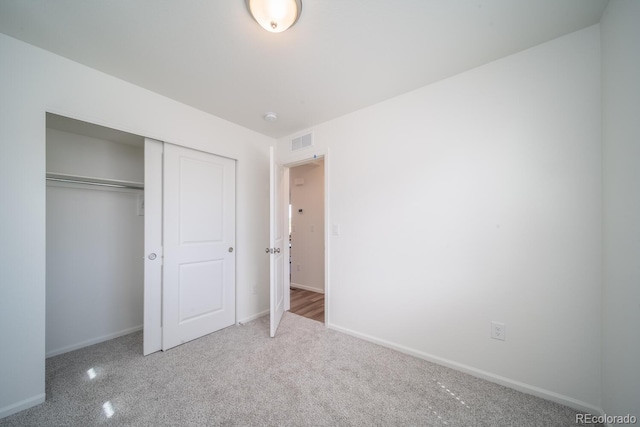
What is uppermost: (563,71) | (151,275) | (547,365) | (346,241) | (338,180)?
(563,71)

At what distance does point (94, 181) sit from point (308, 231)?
3.04 m

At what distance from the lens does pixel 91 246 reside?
7.74ft

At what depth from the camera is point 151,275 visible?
219cm

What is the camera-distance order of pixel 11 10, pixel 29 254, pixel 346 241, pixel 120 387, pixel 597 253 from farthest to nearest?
pixel 346 241
pixel 120 387
pixel 29 254
pixel 597 253
pixel 11 10

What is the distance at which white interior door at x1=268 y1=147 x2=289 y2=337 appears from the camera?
8.14 feet

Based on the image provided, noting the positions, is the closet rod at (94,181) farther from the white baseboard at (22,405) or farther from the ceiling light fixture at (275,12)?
the ceiling light fixture at (275,12)

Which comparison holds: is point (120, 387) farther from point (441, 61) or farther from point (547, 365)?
point (441, 61)

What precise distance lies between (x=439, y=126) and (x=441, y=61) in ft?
1.61

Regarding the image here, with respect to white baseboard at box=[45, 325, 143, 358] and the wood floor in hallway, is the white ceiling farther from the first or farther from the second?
the wood floor in hallway

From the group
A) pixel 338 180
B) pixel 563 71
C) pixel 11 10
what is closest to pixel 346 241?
pixel 338 180

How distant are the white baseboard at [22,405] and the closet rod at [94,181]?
1.72 meters

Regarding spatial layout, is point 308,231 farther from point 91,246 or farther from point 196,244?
point 91,246

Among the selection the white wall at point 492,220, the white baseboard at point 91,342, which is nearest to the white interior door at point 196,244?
the white baseboard at point 91,342

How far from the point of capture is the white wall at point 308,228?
13.9ft
